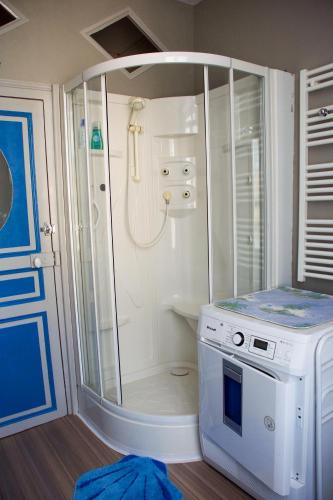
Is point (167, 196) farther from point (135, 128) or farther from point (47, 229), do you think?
point (47, 229)

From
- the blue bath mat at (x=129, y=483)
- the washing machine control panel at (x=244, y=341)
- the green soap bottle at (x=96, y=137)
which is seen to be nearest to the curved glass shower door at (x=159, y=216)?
the green soap bottle at (x=96, y=137)

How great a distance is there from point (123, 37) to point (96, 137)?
1.01 meters

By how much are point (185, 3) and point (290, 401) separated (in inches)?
113

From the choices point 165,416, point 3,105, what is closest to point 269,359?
point 165,416

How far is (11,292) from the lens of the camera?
2.45 meters

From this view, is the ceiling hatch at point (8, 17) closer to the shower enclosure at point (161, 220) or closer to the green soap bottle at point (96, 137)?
the shower enclosure at point (161, 220)

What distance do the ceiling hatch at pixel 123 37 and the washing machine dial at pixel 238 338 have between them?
5.98 ft

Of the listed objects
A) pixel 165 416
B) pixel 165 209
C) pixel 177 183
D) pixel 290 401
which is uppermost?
pixel 177 183

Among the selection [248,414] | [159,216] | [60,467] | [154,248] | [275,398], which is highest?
[159,216]

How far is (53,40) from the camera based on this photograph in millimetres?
2424

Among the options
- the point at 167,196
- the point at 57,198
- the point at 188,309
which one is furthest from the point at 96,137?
the point at 188,309

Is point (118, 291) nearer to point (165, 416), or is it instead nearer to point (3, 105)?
point (165, 416)

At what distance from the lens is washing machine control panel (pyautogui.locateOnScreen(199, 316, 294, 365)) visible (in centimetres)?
156

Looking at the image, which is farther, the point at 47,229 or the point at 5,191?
the point at 47,229
